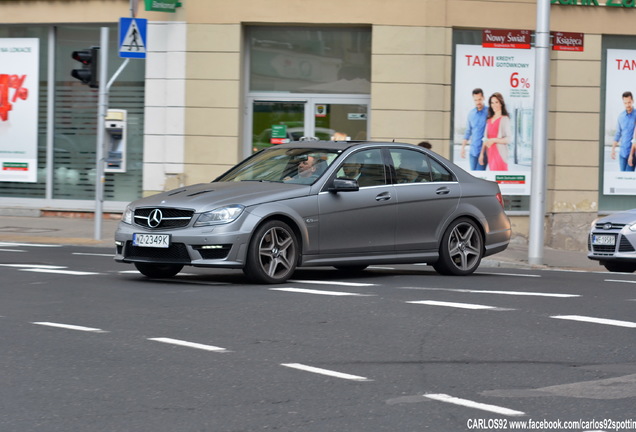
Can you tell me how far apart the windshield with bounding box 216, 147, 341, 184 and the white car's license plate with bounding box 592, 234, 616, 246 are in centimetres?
561

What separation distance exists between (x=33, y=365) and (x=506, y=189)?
52.4 ft

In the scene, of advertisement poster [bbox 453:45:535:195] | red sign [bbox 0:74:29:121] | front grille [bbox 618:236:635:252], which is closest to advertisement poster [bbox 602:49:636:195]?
advertisement poster [bbox 453:45:535:195]

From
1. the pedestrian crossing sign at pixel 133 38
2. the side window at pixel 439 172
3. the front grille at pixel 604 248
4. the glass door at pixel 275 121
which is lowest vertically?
the front grille at pixel 604 248

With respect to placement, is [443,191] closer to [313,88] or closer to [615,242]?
[615,242]

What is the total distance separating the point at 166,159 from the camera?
868 inches

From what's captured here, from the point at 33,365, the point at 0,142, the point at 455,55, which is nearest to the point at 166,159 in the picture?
the point at 0,142

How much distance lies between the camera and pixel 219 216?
11.2 metres

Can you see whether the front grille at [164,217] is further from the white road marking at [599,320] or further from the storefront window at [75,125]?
the storefront window at [75,125]

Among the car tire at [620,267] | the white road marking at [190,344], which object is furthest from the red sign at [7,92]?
the white road marking at [190,344]

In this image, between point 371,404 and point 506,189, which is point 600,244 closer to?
point 506,189

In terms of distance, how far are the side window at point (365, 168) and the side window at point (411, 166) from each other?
216 millimetres

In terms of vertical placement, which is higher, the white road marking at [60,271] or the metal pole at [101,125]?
the metal pole at [101,125]

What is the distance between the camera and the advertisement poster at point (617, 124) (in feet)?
73.6

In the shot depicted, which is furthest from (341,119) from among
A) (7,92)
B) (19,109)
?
(7,92)
